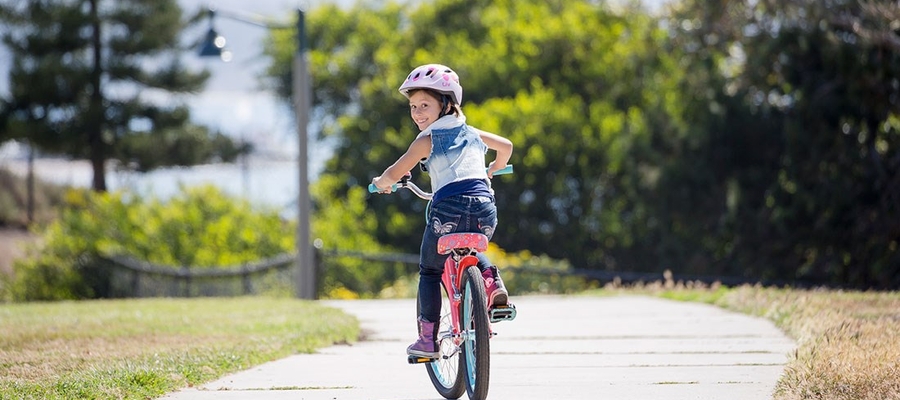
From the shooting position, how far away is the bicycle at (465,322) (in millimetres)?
6172

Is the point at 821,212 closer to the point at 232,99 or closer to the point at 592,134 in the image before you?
the point at 592,134

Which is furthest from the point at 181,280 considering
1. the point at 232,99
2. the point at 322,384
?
the point at 232,99

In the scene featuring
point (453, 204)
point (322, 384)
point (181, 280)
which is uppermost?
point (453, 204)

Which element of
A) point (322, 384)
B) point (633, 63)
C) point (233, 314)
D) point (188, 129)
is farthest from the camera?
point (188, 129)

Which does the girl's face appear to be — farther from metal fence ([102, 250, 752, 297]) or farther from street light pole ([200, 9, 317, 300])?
metal fence ([102, 250, 752, 297])

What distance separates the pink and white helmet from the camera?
6621 millimetres

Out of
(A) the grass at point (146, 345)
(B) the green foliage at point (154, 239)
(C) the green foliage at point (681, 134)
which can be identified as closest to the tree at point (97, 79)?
(C) the green foliage at point (681, 134)

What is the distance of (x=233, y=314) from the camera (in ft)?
42.6

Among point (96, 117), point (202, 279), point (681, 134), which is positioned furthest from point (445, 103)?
point (96, 117)

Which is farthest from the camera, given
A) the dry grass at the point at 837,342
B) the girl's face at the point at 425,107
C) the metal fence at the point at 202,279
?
the metal fence at the point at 202,279

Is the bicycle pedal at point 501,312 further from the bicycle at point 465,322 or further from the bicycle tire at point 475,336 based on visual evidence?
the bicycle tire at point 475,336

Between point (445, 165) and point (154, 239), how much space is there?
23834mm

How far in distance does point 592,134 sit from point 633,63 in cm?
242

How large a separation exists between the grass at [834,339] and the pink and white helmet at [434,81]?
219 cm
